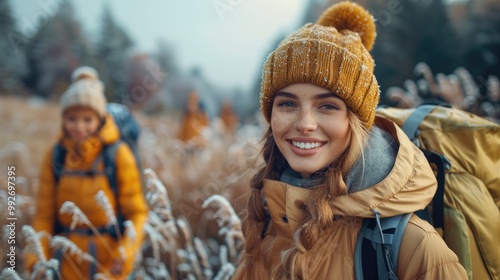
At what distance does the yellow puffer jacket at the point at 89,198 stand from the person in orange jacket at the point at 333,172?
76.4 inches

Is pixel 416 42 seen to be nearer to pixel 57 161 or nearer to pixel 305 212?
pixel 57 161

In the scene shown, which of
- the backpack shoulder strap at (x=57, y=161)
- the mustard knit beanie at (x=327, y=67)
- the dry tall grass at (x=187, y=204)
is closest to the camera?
the mustard knit beanie at (x=327, y=67)

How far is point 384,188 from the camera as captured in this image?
1.46 meters

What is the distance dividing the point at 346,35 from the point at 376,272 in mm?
996

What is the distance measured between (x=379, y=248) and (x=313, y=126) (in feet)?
1.69

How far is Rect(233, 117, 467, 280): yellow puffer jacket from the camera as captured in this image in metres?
1.39

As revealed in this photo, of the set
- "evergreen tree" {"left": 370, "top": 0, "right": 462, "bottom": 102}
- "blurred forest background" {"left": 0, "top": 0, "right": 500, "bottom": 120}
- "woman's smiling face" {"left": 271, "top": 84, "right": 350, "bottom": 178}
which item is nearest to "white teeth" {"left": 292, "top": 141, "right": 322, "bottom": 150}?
"woman's smiling face" {"left": 271, "top": 84, "right": 350, "bottom": 178}

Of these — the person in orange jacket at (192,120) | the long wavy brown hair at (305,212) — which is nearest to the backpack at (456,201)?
the long wavy brown hair at (305,212)

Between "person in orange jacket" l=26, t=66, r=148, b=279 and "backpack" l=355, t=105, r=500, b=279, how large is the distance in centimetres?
223

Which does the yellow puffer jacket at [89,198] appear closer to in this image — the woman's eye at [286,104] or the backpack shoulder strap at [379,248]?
the woman's eye at [286,104]

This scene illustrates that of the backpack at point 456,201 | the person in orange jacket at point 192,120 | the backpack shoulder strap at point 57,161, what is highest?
the backpack shoulder strap at point 57,161

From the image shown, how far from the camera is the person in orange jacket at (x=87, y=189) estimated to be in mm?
3281

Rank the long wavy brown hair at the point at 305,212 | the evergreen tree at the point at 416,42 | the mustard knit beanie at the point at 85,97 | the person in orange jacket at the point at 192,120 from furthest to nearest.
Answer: the evergreen tree at the point at 416,42
the person in orange jacket at the point at 192,120
the mustard knit beanie at the point at 85,97
the long wavy brown hair at the point at 305,212

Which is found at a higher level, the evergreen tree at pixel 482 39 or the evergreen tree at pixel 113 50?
the evergreen tree at pixel 113 50
